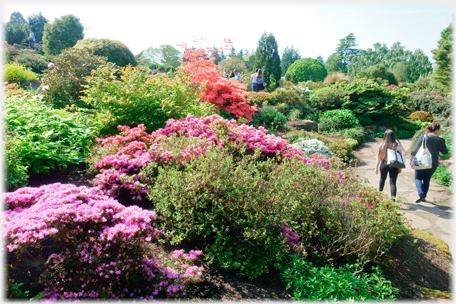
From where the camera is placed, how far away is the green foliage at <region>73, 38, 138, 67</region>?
10.5 m

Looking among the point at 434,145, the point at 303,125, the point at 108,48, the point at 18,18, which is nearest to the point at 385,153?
the point at 434,145

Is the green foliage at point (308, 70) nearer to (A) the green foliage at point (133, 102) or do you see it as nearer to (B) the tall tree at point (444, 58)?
(B) the tall tree at point (444, 58)

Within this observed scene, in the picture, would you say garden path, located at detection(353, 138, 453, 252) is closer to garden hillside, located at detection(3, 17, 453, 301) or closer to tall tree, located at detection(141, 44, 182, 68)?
garden hillside, located at detection(3, 17, 453, 301)

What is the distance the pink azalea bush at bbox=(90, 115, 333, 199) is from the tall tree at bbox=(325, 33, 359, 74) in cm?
7487

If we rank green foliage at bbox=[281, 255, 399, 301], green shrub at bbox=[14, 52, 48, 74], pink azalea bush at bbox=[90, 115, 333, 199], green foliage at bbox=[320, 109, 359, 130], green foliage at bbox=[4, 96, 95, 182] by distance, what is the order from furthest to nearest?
green shrub at bbox=[14, 52, 48, 74] → green foliage at bbox=[320, 109, 359, 130] → green foliage at bbox=[4, 96, 95, 182] → pink azalea bush at bbox=[90, 115, 333, 199] → green foliage at bbox=[281, 255, 399, 301]

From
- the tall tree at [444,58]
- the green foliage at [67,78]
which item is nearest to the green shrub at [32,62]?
the green foliage at [67,78]

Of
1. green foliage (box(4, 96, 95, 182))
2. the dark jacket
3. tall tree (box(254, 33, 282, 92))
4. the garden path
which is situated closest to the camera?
green foliage (box(4, 96, 95, 182))

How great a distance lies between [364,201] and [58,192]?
395 centimetres

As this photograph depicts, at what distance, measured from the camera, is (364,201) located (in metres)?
3.77

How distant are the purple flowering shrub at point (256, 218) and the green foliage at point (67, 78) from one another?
5.58 metres

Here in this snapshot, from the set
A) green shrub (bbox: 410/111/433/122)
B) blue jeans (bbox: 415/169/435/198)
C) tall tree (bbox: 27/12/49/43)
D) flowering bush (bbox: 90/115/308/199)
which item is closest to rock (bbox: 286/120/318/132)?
blue jeans (bbox: 415/169/435/198)

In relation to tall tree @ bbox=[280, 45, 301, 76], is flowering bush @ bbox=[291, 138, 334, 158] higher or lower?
lower

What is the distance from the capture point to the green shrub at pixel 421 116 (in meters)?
14.5

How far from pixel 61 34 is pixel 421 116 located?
34.8 m
